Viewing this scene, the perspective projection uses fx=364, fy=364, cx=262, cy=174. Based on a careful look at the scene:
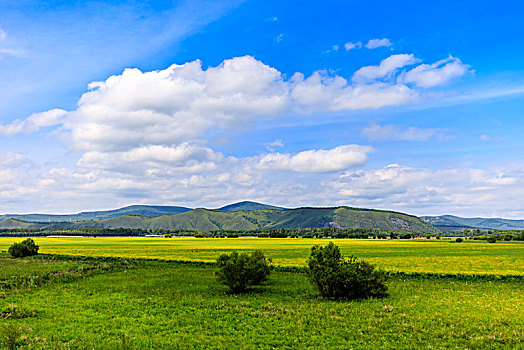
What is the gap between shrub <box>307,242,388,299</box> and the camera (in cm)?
2612

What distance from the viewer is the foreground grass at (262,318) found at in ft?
53.8

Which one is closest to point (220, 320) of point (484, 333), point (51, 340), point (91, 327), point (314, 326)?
point (314, 326)

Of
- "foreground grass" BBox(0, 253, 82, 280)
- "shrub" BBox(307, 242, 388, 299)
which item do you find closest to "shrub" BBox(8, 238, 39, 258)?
"foreground grass" BBox(0, 253, 82, 280)

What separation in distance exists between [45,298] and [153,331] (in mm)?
13768

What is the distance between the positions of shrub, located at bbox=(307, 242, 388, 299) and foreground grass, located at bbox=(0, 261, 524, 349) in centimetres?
116

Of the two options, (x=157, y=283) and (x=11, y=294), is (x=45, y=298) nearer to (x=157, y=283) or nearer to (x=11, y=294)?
(x=11, y=294)

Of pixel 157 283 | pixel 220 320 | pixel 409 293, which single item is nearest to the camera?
pixel 220 320

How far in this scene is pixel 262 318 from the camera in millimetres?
20609

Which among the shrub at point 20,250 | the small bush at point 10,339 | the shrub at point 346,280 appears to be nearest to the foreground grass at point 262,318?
the small bush at point 10,339

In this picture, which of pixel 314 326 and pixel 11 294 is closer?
pixel 314 326

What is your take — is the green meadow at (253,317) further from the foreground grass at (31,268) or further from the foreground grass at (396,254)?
the foreground grass at (396,254)

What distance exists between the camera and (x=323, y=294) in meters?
26.7

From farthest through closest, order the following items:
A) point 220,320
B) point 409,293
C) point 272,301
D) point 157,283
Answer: point 157,283 → point 409,293 → point 272,301 → point 220,320

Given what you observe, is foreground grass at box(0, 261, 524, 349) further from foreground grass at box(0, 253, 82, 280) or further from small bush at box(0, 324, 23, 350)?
foreground grass at box(0, 253, 82, 280)
